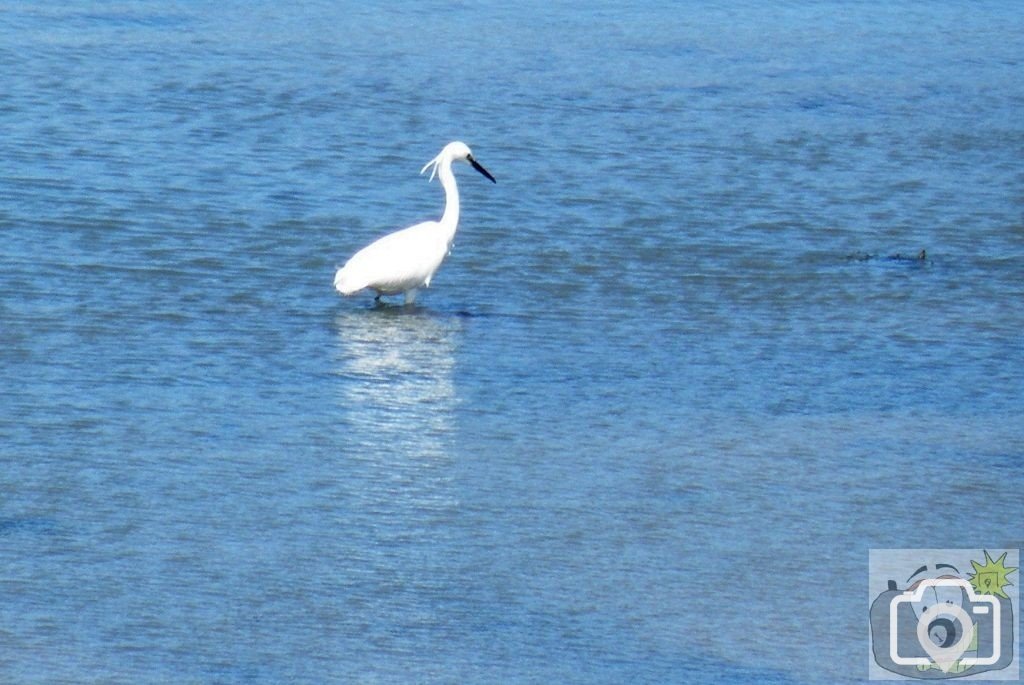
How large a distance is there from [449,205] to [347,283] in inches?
33.0

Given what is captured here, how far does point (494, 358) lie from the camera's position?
25.7 feet

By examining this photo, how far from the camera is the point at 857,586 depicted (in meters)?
5.58

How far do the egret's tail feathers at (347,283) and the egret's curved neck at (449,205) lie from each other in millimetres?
576

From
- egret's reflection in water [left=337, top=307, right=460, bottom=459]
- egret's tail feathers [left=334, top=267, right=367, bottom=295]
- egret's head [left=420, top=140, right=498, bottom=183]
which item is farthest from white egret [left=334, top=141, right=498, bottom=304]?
egret's head [left=420, top=140, right=498, bottom=183]

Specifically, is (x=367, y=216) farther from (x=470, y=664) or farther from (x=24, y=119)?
(x=470, y=664)

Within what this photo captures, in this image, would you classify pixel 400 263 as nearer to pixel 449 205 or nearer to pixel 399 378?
pixel 449 205

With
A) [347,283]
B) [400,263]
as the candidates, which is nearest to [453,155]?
[400,263]

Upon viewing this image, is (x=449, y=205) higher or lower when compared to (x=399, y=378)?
higher

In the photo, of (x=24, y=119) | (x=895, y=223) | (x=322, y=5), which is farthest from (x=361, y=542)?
(x=322, y=5)

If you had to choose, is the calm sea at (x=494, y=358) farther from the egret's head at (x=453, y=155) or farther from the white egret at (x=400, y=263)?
the egret's head at (x=453, y=155)

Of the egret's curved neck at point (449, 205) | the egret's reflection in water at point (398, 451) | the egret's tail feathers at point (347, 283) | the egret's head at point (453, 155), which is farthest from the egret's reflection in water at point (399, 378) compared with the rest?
the egret's head at point (453, 155)

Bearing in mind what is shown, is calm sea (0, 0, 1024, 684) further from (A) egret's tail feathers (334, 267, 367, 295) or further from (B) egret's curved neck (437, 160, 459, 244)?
(B) egret's curved neck (437, 160, 459, 244)

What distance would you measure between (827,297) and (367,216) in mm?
2467

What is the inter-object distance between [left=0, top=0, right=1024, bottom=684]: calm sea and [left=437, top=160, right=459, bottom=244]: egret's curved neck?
0.88ft
